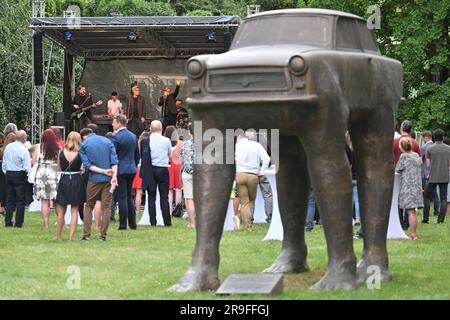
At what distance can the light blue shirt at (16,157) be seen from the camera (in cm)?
2098

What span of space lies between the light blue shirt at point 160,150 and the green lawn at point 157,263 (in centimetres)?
134

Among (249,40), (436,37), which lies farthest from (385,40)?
(249,40)

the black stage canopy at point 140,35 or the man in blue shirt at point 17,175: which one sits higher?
the black stage canopy at point 140,35

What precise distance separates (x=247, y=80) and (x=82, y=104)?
75.1ft

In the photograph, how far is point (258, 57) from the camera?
32.9 ft

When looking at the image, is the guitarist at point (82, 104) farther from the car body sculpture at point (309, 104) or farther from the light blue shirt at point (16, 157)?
the car body sculpture at point (309, 104)

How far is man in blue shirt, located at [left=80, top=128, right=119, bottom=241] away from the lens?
56.8 ft

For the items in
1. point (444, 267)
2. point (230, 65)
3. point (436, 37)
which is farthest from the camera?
point (436, 37)

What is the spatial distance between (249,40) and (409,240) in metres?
7.90

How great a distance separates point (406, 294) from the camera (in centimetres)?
1056

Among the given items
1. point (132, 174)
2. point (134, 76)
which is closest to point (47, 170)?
point (132, 174)

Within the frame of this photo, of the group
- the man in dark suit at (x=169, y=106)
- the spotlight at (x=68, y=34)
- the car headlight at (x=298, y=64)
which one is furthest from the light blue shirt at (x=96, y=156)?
the man in dark suit at (x=169, y=106)

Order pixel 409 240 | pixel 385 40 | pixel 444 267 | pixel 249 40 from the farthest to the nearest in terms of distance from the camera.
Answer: pixel 385 40, pixel 409 240, pixel 444 267, pixel 249 40
